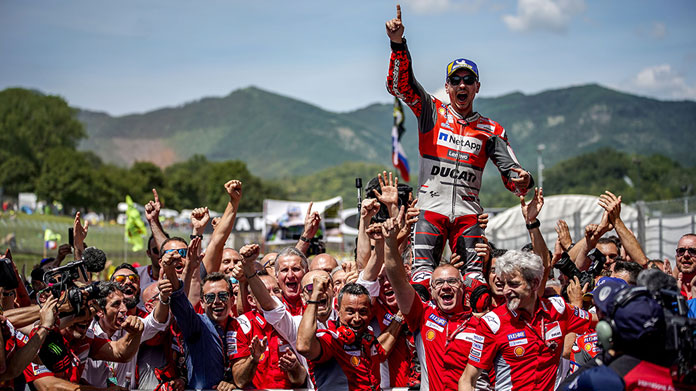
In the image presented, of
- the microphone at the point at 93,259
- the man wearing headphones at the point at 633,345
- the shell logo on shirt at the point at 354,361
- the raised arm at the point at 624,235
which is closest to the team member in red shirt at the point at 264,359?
the shell logo on shirt at the point at 354,361

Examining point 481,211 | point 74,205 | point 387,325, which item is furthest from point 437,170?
point 74,205

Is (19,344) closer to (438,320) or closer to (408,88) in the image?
(438,320)

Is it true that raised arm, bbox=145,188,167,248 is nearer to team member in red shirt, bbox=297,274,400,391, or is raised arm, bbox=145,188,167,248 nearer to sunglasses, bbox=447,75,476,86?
team member in red shirt, bbox=297,274,400,391

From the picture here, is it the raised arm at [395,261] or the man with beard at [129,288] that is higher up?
the raised arm at [395,261]

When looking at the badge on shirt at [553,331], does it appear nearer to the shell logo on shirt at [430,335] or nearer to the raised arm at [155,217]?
the shell logo on shirt at [430,335]

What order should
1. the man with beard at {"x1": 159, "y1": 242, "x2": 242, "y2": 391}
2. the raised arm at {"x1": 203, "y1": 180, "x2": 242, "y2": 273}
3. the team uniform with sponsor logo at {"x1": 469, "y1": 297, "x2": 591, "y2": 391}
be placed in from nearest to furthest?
the team uniform with sponsor logo at {"x1": 469, "y1": 297, "x2": 591, "y2": 391}
the man with beard at {"x1": 159, "y1": 242, "x2": 242, "y2": 391}
the raised arm at {"x1": 203, "y1": 180, "x2": 242, "y2": 273}

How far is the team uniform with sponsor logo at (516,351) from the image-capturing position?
4.81m

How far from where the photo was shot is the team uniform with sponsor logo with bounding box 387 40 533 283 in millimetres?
6504

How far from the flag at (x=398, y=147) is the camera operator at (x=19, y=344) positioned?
63.0 ft

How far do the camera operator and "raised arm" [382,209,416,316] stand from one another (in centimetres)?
219

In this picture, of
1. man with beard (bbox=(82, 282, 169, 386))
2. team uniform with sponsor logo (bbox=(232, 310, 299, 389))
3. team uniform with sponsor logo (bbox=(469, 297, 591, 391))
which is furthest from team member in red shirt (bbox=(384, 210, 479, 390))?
man with beard (bbox=(82, 282, 169, 386))

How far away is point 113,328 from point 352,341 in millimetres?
2242

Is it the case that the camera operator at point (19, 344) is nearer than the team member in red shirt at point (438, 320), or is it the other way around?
the camera operator at point (19, 344)

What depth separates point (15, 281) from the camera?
502 centimetres
